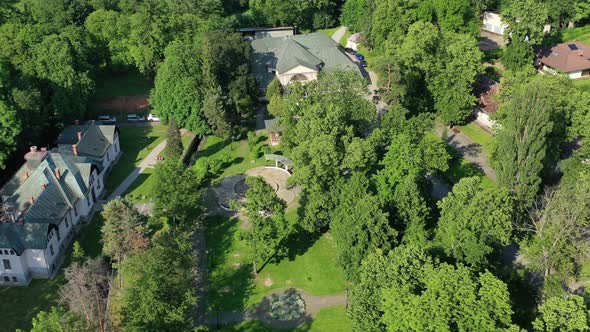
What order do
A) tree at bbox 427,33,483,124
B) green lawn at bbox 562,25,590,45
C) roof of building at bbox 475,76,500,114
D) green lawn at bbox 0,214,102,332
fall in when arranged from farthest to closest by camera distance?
green lawn at bbox 562,25,590,45, roof of building at bbox 475,76,500,114, tree at bbox 427,33,483,124, green lawn at bbox 0,214,102,332

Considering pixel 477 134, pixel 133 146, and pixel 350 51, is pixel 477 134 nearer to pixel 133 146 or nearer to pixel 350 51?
pixel 350 51

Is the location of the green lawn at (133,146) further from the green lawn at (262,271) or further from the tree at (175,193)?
the green lawn at (262,271)

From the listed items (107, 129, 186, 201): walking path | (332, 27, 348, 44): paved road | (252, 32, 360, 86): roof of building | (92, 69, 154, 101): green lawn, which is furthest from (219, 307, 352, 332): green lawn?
(332, 27, 348, 44): paved road

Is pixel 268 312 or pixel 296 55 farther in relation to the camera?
pixel 296 55

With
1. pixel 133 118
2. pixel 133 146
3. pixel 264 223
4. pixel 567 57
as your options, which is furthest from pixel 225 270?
pixel 567 57

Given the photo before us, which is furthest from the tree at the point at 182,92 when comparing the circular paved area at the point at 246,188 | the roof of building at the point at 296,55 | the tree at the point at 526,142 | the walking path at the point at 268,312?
the tree at the point at 526,142

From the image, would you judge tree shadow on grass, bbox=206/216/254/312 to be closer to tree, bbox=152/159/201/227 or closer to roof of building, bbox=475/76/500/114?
tree, bbox=152/159/201/227
